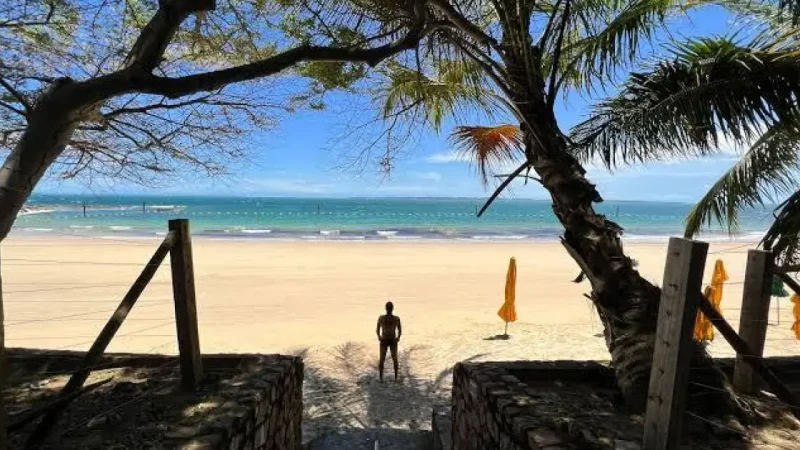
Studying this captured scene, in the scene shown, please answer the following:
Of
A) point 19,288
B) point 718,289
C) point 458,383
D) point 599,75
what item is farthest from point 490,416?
point 19,288

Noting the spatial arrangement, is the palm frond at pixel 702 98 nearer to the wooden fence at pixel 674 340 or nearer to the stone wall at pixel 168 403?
the wooden fence at pixel 674 340

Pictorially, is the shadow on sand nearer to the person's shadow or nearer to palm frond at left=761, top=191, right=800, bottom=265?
the person's shadow

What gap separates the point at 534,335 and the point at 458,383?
5.02m

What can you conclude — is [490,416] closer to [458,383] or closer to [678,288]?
[458,383]

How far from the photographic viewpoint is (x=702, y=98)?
371cm

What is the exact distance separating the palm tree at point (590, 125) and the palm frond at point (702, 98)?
0.02m

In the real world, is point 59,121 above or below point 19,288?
above

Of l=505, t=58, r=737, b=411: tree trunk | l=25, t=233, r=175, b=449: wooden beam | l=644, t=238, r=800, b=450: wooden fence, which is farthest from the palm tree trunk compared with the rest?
l=25, t=233, r=175, b=449: wooden beam

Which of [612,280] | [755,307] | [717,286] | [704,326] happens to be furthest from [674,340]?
[717,286]

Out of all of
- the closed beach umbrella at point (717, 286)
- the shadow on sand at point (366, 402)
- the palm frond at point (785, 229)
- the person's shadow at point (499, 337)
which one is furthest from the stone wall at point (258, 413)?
the closed beach umbrella at point (717, 286)

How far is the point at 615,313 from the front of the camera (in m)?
4.11

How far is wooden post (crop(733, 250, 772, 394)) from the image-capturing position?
3.87 m

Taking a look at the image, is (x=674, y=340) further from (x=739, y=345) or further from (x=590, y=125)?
(x=590, y=125)

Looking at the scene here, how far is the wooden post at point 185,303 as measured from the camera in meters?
3.77
